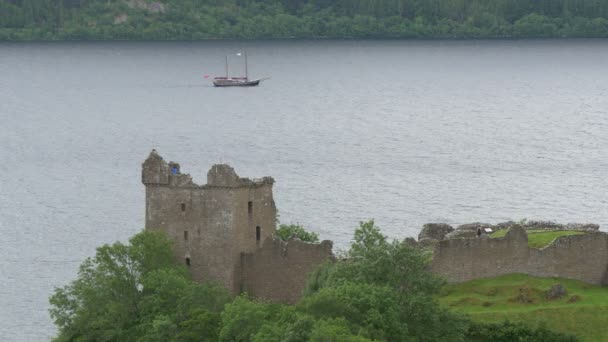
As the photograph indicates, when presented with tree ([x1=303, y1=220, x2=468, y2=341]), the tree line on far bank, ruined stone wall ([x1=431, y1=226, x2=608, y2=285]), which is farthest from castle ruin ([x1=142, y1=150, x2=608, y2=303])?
tree ([x1=303, y1=220, x2=468, y2=341])

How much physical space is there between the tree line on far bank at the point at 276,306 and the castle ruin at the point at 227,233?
1192mm

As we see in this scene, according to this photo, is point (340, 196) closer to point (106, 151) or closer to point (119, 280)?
point (106, 151)

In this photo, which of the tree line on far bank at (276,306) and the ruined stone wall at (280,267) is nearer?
the tree line on far bank at (276,306)

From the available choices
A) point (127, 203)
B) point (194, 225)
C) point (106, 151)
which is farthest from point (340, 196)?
point (194, 225)

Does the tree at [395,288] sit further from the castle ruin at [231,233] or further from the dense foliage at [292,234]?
the dense foliage at [292,234]

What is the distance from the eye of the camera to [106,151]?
174625 mm

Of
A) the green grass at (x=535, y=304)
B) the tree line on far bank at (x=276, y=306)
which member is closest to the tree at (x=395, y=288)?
the tree line on far bank at (x=276, y=306)

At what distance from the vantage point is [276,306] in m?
76.4

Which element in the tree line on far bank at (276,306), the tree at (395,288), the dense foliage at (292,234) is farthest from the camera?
the dense foliage at (292,234)

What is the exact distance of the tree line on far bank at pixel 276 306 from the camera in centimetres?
7125

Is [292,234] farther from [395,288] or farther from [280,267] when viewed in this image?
[395,288]

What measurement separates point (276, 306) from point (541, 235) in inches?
577

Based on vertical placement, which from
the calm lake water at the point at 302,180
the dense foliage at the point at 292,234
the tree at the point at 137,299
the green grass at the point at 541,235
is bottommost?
the calm lake water at the point at 302,180

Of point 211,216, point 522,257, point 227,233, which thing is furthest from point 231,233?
point 522,257
